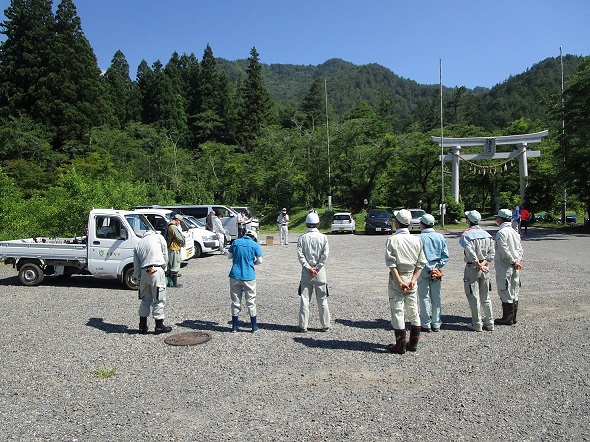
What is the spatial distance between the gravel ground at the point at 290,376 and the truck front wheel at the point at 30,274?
2016mm

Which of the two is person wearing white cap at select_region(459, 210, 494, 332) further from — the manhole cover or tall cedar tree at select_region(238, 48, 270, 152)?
tall cedar tree at select_region(238, 48, 270, 152)

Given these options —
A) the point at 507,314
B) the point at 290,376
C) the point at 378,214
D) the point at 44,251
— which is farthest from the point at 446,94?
the point at 290,376

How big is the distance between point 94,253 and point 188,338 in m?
5.05

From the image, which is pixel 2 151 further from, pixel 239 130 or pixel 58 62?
pixel 239 130

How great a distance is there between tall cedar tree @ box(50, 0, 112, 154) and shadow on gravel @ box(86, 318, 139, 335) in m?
39.1

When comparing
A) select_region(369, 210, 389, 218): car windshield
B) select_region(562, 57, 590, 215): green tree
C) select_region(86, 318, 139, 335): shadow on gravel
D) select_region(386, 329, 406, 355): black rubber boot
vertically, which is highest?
select_region(562, 57, 590, 215): green tree

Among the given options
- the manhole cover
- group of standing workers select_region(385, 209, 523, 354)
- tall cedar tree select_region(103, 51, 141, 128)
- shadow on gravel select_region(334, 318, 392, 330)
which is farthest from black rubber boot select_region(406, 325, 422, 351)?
tall cedar tree select_region(103, 51, 141, 128)

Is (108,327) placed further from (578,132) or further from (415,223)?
(578,132)

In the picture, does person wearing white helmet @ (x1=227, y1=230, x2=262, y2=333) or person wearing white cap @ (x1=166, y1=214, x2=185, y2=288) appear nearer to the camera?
person wearing white helmet @ (x1=227, y1=230, x2=262, y2=333)

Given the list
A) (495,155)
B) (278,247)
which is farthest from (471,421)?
(495,155)

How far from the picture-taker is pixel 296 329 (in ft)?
24.0

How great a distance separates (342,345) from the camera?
21.4 feet

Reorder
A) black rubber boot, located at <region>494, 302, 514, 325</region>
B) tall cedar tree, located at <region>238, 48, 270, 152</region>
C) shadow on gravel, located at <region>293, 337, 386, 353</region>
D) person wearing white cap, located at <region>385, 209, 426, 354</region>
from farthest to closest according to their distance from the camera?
tall cedar tree, located at <region>238, 48, 270, 152</region> < black rubber boot, located at <region>494, 302, 514, 325</region> < shadow on gravel, located at <region>293, 337, 386, 353</region> < person wearing white cap, located at <region>385, 209, 426, 354</region>

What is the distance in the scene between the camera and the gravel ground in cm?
425
